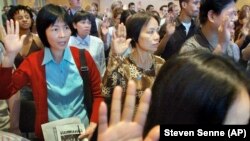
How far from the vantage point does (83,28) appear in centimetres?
404

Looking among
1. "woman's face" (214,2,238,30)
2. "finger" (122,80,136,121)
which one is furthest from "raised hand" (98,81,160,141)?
"woman's face" (214,2,238,30)

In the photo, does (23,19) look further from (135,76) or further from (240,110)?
(240,110)

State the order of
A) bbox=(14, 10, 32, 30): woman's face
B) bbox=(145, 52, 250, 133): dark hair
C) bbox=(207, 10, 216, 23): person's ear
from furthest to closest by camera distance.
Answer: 1. bbox=(14, 10, 32, 30): woman's face
2. bbox=(207, 10, 216, 23): person's ear
3. bbox=(145, 52, 250, 133): dark hair

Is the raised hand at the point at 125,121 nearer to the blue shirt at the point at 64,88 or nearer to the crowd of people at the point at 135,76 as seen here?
the crowd of people at the point at 135,76

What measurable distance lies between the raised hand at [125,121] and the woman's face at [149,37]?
1558mm

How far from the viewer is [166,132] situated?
36.1 inches

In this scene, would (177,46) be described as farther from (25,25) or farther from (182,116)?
(182,116)

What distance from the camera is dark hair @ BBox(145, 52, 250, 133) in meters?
0.95

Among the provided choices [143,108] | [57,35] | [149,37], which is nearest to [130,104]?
[143,108]

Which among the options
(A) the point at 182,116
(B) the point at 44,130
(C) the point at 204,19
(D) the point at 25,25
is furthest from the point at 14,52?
(D) the point at 25,25

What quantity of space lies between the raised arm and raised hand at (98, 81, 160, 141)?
3.89 feet

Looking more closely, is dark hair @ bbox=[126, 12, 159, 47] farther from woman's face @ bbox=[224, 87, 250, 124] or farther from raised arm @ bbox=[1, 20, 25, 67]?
woman's face @ bbox=[224, 87, 250, 124]

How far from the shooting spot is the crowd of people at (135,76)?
97 centimetres

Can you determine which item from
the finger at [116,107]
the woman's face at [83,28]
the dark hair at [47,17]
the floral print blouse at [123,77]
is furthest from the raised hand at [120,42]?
the finger at [116,107]
